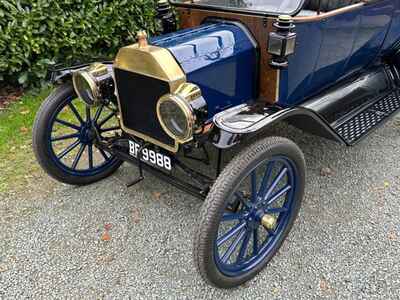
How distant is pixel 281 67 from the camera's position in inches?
83.0

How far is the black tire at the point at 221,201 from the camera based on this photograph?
5.74 feet

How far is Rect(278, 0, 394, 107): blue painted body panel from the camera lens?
232 centimetres

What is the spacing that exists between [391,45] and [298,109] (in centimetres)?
170

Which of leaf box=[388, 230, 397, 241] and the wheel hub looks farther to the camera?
the wheel hub

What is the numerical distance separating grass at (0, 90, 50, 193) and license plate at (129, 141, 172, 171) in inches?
45.0

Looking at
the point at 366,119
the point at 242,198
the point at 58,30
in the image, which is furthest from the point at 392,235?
the point at 58,30

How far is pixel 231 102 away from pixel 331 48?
78cm

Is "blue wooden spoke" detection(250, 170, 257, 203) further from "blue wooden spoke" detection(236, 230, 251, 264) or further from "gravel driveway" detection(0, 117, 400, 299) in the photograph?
"gravel driveway" detection(0, 117, 400, 299)

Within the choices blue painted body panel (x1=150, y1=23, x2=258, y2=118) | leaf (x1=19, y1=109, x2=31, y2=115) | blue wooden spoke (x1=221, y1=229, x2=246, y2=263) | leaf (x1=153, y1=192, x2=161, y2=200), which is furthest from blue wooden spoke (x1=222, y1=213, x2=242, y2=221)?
leaf (x1=19, y1=109, x2=31, y2=115)

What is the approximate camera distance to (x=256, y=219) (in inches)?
80.5

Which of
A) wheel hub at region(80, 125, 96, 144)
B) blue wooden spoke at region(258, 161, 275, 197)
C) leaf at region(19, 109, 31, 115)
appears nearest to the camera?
blue wooden spoke at region(258, 161, 275, 197)

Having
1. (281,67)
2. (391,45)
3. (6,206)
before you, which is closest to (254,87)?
(281,67)

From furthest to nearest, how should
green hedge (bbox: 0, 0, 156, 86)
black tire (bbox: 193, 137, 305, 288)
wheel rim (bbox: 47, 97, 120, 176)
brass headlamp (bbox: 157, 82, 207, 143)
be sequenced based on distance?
green hedge (bbox: 0, 0, 156, 86)
wheel rim (bbox: 47, 97, 120, 176)
brass headlamp (bbox: 157, 82, 207, 143)
black tire (bbox: 193, 137, 305, 288)

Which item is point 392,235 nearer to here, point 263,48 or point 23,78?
point 263,48
